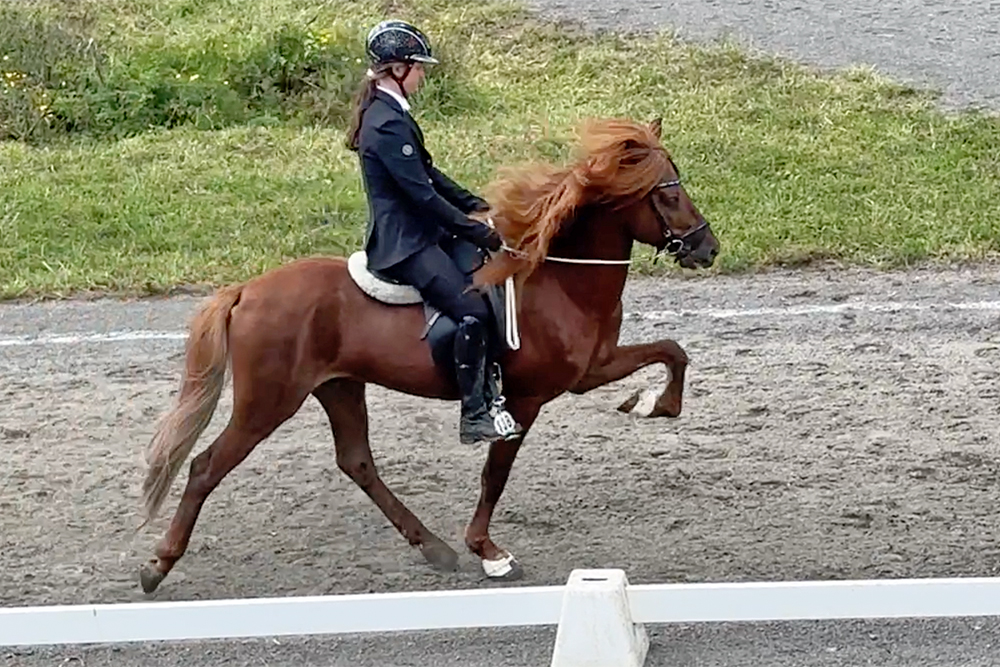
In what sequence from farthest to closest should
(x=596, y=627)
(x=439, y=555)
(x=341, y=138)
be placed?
1. (x=341, y=138)
2. (x=439, y=555)
3. (x=596, y=627)

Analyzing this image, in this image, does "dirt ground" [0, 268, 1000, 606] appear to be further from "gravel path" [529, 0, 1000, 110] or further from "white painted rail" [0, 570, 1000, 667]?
"gravel path" [529, 0, 1000, 110]

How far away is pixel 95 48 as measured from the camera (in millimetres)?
16047

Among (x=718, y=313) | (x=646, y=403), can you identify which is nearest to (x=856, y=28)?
(x=718, y=313)

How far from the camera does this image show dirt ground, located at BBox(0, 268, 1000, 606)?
6359mm

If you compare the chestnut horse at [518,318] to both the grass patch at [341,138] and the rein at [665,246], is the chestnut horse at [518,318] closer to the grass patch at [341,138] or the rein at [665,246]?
the rein at [665,246]

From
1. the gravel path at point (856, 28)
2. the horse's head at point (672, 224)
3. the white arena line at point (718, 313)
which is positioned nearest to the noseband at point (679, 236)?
the horse's head at point (672, 224)

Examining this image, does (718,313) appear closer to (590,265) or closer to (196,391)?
(590,265)

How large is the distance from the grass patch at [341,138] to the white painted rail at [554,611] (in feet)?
17.0

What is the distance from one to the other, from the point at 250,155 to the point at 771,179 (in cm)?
423

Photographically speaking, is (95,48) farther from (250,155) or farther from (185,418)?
(185,418)

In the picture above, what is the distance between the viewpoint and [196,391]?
6195mm

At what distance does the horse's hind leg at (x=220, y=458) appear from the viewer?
19.9 ft

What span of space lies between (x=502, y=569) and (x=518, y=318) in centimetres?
95

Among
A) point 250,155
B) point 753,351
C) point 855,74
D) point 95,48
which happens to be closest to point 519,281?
point 753,351
